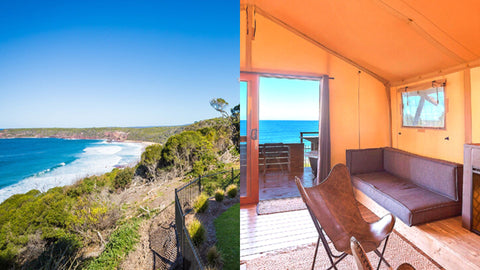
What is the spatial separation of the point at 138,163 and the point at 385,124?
4.22 m

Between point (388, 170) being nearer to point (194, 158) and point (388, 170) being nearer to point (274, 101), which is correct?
point (194, 158)

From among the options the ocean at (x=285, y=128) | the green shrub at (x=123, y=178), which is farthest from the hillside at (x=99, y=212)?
the ocean at (x=285, y=128)

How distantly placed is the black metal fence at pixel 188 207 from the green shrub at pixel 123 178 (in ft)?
0.59

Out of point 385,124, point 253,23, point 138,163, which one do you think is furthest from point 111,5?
point 385,124

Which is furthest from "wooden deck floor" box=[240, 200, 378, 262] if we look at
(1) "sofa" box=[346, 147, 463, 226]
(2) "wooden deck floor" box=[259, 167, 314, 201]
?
(2) "wooden deck floor" box=[259, 167, 314, 201]

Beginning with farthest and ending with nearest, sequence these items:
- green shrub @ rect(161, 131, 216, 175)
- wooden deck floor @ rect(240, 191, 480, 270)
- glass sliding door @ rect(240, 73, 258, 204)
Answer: glass sliding door @ rect(240, 73, 258, 204)
wooden deck floor @ rect(240, 191, 480, 270)
green shrub @ rect(161, 131, 216, 175)

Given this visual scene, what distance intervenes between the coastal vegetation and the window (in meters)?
3.52

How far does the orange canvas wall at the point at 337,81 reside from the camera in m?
3.25

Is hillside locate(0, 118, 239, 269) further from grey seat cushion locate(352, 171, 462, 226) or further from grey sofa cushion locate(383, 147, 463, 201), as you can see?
grey sofa cushion locate(383, 147, 463, 201)

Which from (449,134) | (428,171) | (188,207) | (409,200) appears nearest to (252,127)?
(409,200)

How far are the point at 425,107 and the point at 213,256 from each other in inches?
145

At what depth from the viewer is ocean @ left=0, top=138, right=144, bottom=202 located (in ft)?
1.77

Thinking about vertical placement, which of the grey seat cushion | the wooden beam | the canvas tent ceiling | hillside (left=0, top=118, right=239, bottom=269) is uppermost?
the canvas tent ceiling

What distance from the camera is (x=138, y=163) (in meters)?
0.80
